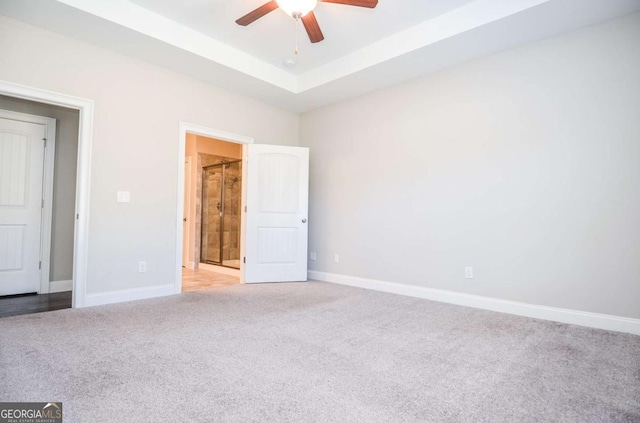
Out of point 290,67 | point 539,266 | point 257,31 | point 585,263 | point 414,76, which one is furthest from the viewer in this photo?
point 290,67

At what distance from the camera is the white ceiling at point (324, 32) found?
2.86m

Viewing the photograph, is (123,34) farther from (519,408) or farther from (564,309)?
(564,309)

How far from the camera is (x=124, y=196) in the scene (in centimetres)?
356

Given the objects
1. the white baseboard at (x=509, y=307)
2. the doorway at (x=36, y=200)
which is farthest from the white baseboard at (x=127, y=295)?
the white baseboard at (x=509, y=307)

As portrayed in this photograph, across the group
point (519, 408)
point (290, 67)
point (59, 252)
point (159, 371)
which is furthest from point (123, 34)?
point (519, 408)

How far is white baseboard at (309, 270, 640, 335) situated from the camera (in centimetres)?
275

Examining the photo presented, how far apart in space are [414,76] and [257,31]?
1841 mm

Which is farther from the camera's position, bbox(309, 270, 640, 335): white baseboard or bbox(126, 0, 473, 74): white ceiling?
bbox(126, 0, 473, 74): white ceiling

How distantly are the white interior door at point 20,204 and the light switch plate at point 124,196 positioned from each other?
1.33m

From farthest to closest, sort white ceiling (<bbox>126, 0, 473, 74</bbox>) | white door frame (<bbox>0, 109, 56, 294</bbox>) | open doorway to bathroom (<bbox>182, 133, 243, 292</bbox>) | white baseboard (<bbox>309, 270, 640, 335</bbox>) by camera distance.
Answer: open doorway to bathroom (<bbox>182, 133, 243, 292</bbox>), white door frame (<bbox>0, 109, 56, 294</bbox>), white ceiling (<bbox>126, 0, 473, 74</bbox>), white baseboard (<bbox>309, 270, 640, 335</bbox>)

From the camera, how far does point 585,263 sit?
290cm

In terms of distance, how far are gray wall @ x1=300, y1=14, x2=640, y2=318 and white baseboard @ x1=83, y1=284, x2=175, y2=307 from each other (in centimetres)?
230

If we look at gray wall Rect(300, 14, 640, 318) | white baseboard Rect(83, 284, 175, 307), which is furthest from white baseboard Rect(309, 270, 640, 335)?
white baseboard Rect(83, 284, 175, 307)

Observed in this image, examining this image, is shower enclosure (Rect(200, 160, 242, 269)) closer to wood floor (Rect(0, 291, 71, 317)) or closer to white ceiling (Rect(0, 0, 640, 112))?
white ceiling (Rect(0, 0, 640, 112))
